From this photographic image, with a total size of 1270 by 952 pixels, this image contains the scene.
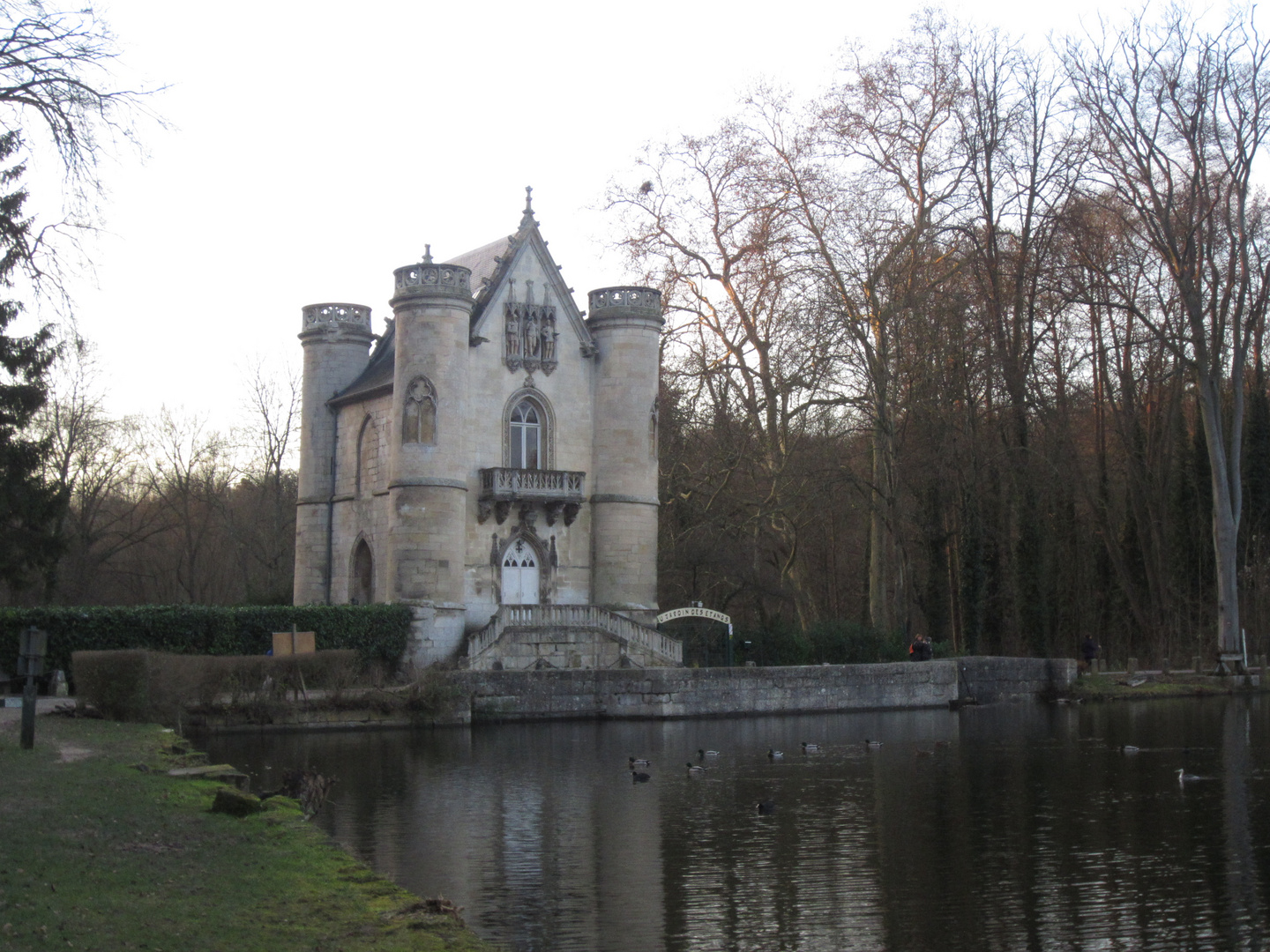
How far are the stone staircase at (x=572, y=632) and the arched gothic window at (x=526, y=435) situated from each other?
4.67 m

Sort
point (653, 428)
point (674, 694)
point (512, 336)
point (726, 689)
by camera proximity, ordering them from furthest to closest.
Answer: point (653, 428), point (512, 336), point (726, 689), point (674, 694)

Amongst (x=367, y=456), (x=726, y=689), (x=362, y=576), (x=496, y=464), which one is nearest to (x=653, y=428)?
(x=496, y=464)

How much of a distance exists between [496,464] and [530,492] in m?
1.21

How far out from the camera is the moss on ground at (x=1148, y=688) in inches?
1308

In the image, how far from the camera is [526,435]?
113ft

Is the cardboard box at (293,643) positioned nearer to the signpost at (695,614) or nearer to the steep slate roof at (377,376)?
the signpost at (695,614)

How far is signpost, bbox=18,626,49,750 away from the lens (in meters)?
14.8

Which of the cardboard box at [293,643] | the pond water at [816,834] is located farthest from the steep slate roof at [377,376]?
the pond water at [816,834]

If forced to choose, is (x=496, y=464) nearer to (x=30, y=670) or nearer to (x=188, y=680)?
(x=188, y=680)

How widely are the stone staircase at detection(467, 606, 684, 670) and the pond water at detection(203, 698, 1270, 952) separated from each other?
5708mm

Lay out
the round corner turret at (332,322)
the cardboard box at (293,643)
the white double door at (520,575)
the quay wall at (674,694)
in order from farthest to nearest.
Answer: the round corner turret at (332,322), the white double door at (520,575), the cardboard box at (293,643), the quay wall at (674,694)

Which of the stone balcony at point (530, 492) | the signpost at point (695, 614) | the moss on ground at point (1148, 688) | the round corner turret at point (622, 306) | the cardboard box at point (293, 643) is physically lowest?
the moss on ground at point (1148, 688)

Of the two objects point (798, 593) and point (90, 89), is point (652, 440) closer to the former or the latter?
point (798, 593)

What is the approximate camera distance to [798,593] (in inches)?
1529
